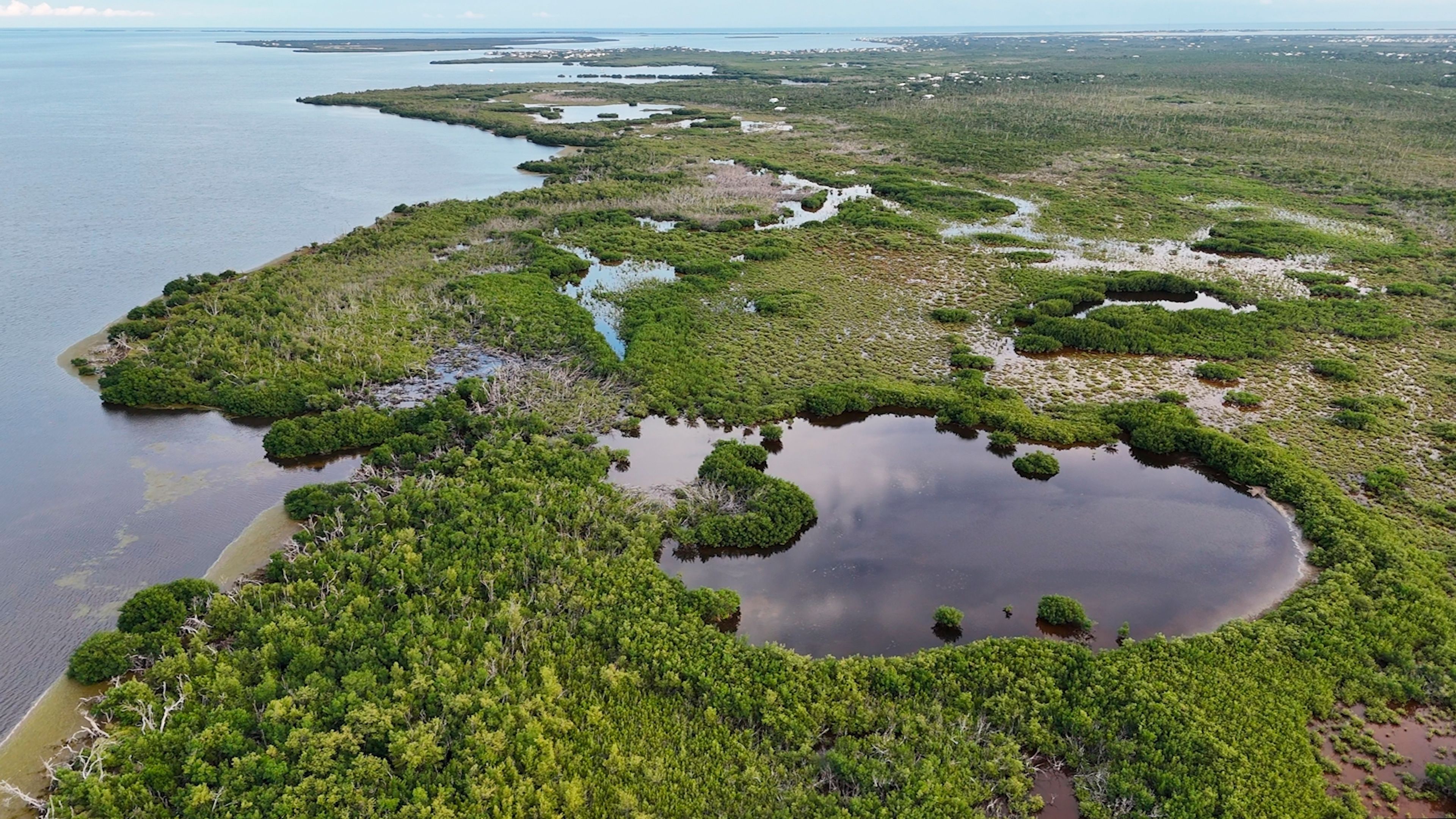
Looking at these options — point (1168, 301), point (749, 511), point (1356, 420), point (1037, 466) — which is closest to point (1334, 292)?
point (1168, 301)

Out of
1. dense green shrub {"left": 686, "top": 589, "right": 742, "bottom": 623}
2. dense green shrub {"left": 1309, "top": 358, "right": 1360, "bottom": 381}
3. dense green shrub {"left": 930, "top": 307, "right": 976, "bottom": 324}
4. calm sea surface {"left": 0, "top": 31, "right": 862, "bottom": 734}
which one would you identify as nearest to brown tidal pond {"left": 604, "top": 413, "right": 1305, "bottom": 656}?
dense green shrub {"left": 686, "top": 589, "right": 742, "bottom": 623}

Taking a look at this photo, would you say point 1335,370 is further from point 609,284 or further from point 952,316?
point 609,284

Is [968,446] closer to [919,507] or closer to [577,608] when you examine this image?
[919,507]

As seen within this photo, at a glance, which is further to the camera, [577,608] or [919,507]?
[919,507]

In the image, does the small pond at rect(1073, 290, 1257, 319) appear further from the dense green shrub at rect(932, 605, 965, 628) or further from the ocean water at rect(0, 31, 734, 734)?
the ocean water at rect(0, 31, 734, 734)

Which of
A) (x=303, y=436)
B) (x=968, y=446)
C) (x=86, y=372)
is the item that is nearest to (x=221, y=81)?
(x=86, y=372)

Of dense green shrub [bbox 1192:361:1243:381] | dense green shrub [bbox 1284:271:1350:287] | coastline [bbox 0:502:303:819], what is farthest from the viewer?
dense green shrub [bbox 1284:271:1350:287]
